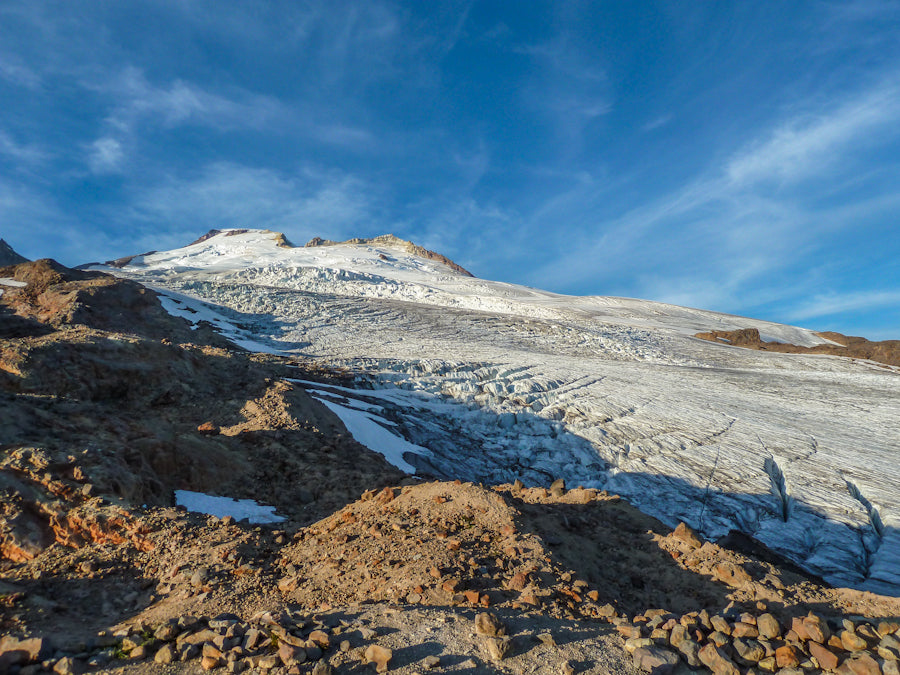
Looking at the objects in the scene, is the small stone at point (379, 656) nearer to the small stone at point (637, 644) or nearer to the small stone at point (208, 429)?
the small stone at point (637, 644)

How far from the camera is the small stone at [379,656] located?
320 cm

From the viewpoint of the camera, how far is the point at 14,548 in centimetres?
504

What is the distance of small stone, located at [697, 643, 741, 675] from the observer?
11.1 ft

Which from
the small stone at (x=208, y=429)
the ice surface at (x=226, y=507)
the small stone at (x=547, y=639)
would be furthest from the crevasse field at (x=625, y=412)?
the small stone at (x=547, y=639)

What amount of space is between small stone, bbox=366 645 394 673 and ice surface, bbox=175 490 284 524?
13.0 feet

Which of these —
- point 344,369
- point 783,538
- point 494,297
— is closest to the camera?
point 783,538

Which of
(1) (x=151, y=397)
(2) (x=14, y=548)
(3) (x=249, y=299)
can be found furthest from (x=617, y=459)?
(3) (x=249, y=299)

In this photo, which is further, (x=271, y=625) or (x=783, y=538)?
(x=783, y=538)

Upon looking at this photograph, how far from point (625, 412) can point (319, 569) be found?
1459cm

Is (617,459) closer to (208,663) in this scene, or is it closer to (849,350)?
(208,663)

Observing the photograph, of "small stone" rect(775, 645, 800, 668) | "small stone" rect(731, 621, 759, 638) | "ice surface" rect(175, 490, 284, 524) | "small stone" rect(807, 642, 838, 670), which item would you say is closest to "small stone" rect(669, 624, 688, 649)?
"small stone" rect(731, 621, 759, 638)

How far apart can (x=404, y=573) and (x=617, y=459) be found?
37.0 ft

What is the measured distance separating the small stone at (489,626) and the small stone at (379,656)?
0.74 metres

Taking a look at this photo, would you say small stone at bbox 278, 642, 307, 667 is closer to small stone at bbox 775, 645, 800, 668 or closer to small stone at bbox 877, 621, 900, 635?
small stone at bbox 775, 645, 800, 668
